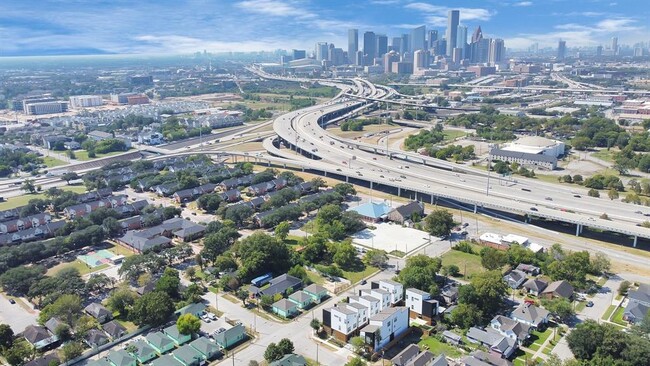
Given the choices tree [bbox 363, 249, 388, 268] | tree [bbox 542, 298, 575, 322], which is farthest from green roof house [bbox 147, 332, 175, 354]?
tree [bbox 542, 298, 575, 322]

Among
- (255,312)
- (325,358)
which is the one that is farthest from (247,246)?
(325,358)

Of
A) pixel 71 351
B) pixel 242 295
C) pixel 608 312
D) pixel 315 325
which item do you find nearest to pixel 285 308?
pixel 315 325

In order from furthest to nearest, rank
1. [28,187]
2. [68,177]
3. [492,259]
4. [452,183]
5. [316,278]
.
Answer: [68,177] < [28,187] < [452,183] < [316,278] < [492,259]

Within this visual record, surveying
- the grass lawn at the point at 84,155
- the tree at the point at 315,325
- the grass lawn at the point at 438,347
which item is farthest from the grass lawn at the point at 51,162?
the grass lawn at the point at 438,347

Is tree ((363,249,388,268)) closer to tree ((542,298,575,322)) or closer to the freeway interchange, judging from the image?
tree ((542,298,575,322))

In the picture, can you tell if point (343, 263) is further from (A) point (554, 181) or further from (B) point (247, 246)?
(A) point (554, 181)

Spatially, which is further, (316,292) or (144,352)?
(316,292)

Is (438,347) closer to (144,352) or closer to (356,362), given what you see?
(356,362)

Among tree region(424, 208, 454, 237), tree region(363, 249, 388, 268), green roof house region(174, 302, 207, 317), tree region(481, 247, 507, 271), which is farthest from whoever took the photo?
tree region(424, 208, 454, 237)
